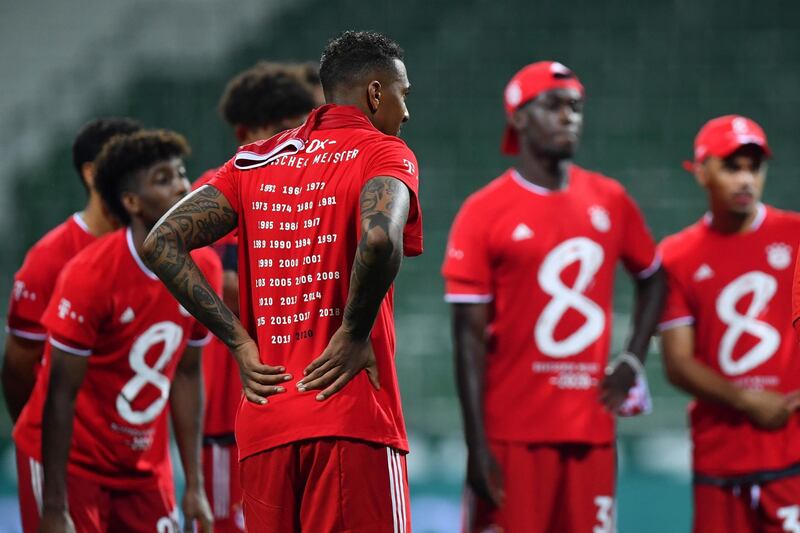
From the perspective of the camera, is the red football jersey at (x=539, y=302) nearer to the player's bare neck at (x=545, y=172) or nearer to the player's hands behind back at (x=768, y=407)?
the player's bare neck at (x=545, y=172)

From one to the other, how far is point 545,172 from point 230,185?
218 centimetres

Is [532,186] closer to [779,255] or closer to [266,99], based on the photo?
[779,255]

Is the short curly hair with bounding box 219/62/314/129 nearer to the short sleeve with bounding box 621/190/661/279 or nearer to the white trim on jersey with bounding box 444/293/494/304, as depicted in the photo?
the white trim on jersey with bounding box 444/293/494/304

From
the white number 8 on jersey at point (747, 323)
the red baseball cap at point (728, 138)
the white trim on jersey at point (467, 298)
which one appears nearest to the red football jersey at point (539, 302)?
the white trim on jersey at point (467, 298)

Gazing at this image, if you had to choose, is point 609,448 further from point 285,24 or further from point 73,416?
point 285,24

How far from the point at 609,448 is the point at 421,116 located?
503cm

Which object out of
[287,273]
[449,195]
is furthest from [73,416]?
[449,195]

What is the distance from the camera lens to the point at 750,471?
4.74 metres

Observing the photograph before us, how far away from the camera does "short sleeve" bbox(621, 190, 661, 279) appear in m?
5.01

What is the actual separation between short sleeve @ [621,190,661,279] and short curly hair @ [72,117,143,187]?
6.54 ft

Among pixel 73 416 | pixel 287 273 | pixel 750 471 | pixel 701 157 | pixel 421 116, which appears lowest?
pixel 750 471

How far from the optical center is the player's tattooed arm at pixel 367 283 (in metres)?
2.75

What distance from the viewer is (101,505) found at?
419 cm

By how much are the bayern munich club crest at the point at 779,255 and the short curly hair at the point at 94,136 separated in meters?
2.54
